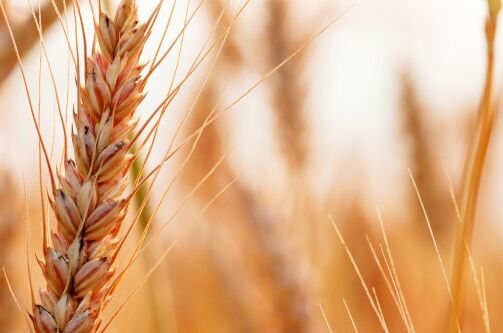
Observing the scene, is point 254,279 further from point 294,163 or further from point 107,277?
point 107,277

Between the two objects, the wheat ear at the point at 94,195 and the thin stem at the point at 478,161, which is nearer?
the wheat ear at the point at 94,195

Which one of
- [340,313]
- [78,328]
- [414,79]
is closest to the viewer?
[78,328]

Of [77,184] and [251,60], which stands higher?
[251,60]

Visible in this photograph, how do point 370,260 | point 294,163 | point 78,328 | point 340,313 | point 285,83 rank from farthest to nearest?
point 340,313, point 370,260, point 285,83, point 294,163, point 78,328

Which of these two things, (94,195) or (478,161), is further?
(478,161)

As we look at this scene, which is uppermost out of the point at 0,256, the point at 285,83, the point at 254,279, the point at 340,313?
the point at 285,83

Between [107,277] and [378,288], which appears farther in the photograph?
[378,288]

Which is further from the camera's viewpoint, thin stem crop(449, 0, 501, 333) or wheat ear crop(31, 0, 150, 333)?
thin stem crop(449, 0, 501, 333)

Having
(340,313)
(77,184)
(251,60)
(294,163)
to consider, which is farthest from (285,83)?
(77,184)
